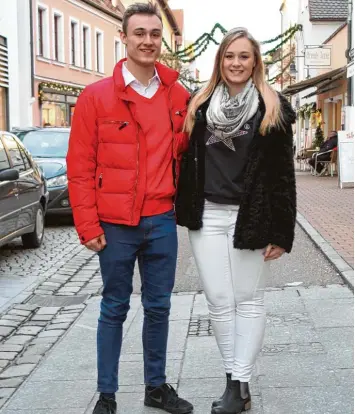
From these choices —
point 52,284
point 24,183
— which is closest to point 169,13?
point 24,183

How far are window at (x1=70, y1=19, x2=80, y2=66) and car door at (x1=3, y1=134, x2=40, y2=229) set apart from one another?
24929mm

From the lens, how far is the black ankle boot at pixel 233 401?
3.83 meters

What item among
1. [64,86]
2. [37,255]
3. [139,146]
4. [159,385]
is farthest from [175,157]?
[64,86]

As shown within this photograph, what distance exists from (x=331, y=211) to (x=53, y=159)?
4.97 meters

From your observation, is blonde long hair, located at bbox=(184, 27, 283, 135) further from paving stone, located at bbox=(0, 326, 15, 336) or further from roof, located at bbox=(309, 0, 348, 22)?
roof, located at bbox=(309, 0, 348, 22)

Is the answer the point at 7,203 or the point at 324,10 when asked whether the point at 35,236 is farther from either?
the point at 324,10

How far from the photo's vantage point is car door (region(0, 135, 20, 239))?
8.71 meters

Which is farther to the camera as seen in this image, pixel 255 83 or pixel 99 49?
pixel 99 49

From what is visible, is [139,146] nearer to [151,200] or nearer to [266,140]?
[151,200]

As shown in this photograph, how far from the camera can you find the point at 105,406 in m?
3.89

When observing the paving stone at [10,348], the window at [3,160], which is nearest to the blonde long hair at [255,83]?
the paving stone at [10,348]

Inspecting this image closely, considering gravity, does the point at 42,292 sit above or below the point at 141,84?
below

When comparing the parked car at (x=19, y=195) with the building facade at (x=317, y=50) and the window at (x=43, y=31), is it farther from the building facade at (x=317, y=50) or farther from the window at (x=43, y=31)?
the window at (x=43, y=31)

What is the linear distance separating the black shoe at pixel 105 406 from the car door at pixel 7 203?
505cm
